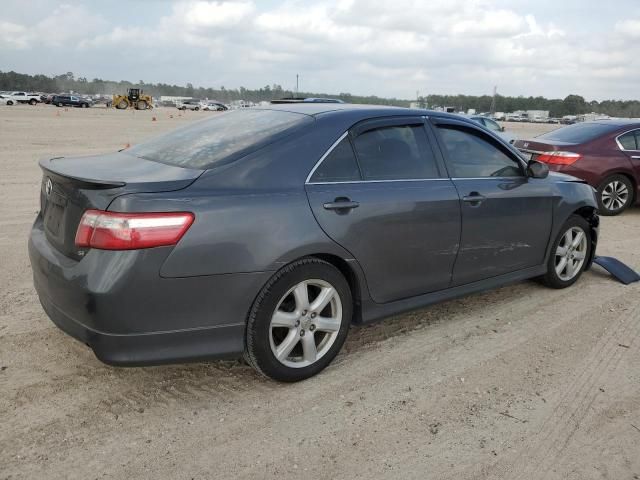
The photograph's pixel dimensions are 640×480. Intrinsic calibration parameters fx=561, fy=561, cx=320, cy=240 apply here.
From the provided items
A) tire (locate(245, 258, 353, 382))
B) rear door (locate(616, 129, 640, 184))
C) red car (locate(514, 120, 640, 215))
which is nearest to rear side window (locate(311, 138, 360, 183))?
tire (locate(245, 258, 353, 382))

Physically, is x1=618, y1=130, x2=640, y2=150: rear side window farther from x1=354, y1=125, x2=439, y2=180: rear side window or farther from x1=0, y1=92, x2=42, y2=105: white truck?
x1=0, y1=92, x2=42, y2=105: white truck

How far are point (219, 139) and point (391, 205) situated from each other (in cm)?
114

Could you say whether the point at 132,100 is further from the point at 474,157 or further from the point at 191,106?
the point at 474,157

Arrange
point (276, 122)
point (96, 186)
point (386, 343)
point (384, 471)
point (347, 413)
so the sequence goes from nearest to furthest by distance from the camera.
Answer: point (384, 471), point (96, 186), point (347, 413), point (276, 122), point (386, 343)

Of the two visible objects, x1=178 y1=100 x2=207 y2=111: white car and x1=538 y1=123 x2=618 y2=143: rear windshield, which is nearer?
x1=538 y1=123 x2=618 y2=143: rear windshield

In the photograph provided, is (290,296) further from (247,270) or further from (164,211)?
(164,211)

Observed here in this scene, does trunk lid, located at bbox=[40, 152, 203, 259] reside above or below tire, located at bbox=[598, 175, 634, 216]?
above

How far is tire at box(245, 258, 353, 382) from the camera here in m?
3.05

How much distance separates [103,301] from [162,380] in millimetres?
832

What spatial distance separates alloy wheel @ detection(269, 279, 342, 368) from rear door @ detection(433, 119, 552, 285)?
1135mm

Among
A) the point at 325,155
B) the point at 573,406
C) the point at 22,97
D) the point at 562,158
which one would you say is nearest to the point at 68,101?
the point at 22,97

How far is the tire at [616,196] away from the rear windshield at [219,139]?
A: 687cm

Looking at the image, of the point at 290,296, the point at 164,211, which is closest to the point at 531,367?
the point at 290,296

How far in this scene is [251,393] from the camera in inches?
126
